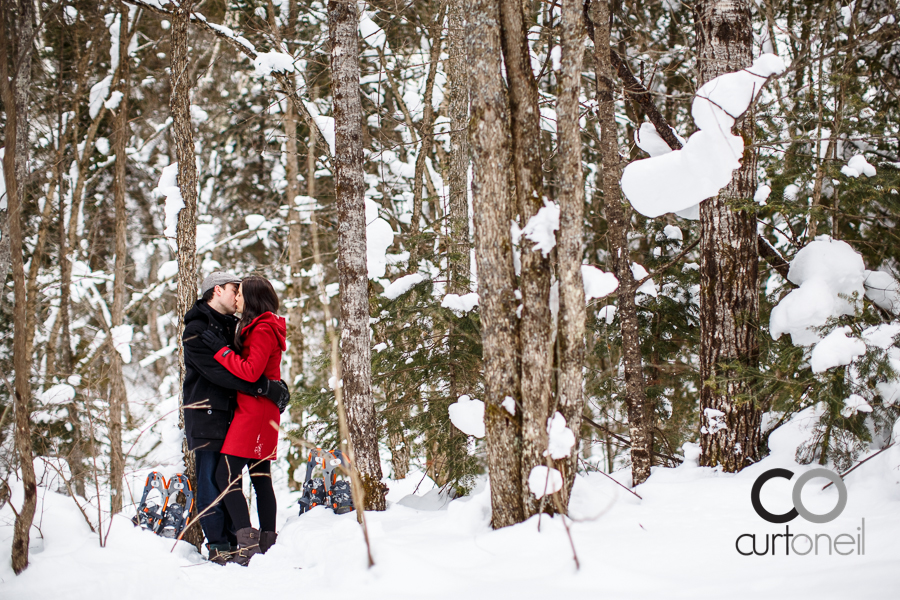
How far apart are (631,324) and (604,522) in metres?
1.70

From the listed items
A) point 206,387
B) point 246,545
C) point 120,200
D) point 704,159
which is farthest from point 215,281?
point 120,200

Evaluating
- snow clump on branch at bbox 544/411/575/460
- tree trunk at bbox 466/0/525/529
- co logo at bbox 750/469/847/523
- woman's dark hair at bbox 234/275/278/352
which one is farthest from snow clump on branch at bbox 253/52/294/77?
co logo at bbox 750/469/847/523

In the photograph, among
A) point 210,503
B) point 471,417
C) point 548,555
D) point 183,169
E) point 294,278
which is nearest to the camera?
point 548,555

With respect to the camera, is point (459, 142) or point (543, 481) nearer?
point (543, 481)

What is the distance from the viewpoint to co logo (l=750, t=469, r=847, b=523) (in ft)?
8.54

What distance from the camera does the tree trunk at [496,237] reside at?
2.66 metres

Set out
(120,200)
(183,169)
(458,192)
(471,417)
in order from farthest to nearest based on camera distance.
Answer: (120,200) < (458,192) < (183,169) < (471,417)

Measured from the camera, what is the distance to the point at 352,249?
394 cm

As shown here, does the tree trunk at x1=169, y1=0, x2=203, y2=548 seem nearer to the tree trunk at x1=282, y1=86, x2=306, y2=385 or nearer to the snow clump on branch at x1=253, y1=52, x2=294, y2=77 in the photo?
the snow clump on branch at x1=253, y1=52, x2=294, y2=77

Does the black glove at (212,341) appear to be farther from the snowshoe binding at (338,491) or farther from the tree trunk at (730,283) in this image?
the tree trunk at (730,283)

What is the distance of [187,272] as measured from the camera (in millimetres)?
4258

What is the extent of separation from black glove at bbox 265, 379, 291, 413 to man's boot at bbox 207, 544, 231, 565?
2.86 feet

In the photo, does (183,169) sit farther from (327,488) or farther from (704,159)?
(704,159)

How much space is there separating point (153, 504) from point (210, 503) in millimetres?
656
